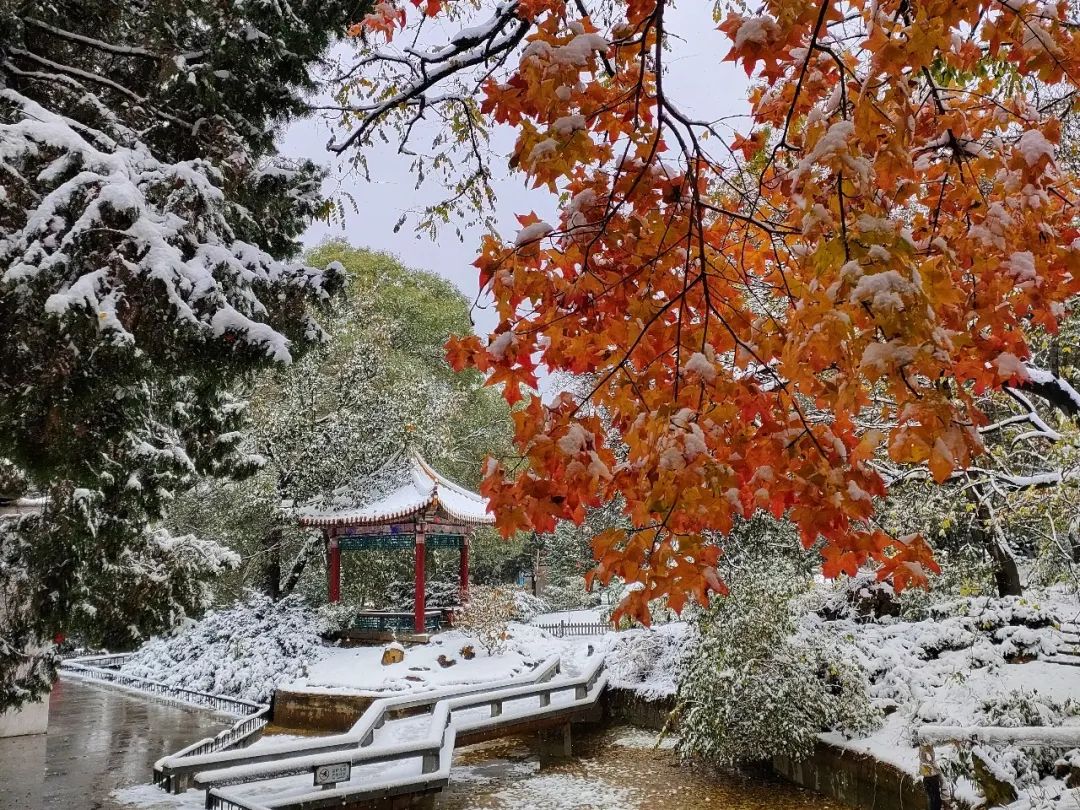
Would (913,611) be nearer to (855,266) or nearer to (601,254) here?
(601,254)

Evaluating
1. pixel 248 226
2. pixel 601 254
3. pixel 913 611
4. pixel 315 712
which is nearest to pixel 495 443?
pixel 315 712

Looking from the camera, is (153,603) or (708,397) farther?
(153,603)

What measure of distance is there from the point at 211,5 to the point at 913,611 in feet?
31.0

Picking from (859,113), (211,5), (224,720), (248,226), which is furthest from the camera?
(224,720)

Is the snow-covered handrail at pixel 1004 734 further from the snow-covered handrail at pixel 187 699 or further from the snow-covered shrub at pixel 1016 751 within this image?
the snow-covered handrail at pixel 187 699

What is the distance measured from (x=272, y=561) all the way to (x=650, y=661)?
9.01 m

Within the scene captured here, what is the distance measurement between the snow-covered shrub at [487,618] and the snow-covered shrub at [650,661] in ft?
7.29

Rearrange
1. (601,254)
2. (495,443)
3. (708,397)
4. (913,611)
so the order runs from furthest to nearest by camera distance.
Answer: (495,443), (913,611), (601,254), (708,397)

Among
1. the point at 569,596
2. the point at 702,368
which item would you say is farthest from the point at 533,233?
the point at 569,596

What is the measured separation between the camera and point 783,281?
287 centimetres

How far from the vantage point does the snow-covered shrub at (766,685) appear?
8.05 metres

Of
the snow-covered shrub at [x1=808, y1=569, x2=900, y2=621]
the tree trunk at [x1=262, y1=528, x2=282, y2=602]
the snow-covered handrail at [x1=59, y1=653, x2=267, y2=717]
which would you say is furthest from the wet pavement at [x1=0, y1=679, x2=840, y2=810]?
the tree trunk at [x1=262, y1=528, x2=282, y2=602]

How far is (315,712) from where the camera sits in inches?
479

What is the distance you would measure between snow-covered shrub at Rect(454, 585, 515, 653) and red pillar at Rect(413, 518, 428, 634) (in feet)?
2.32
